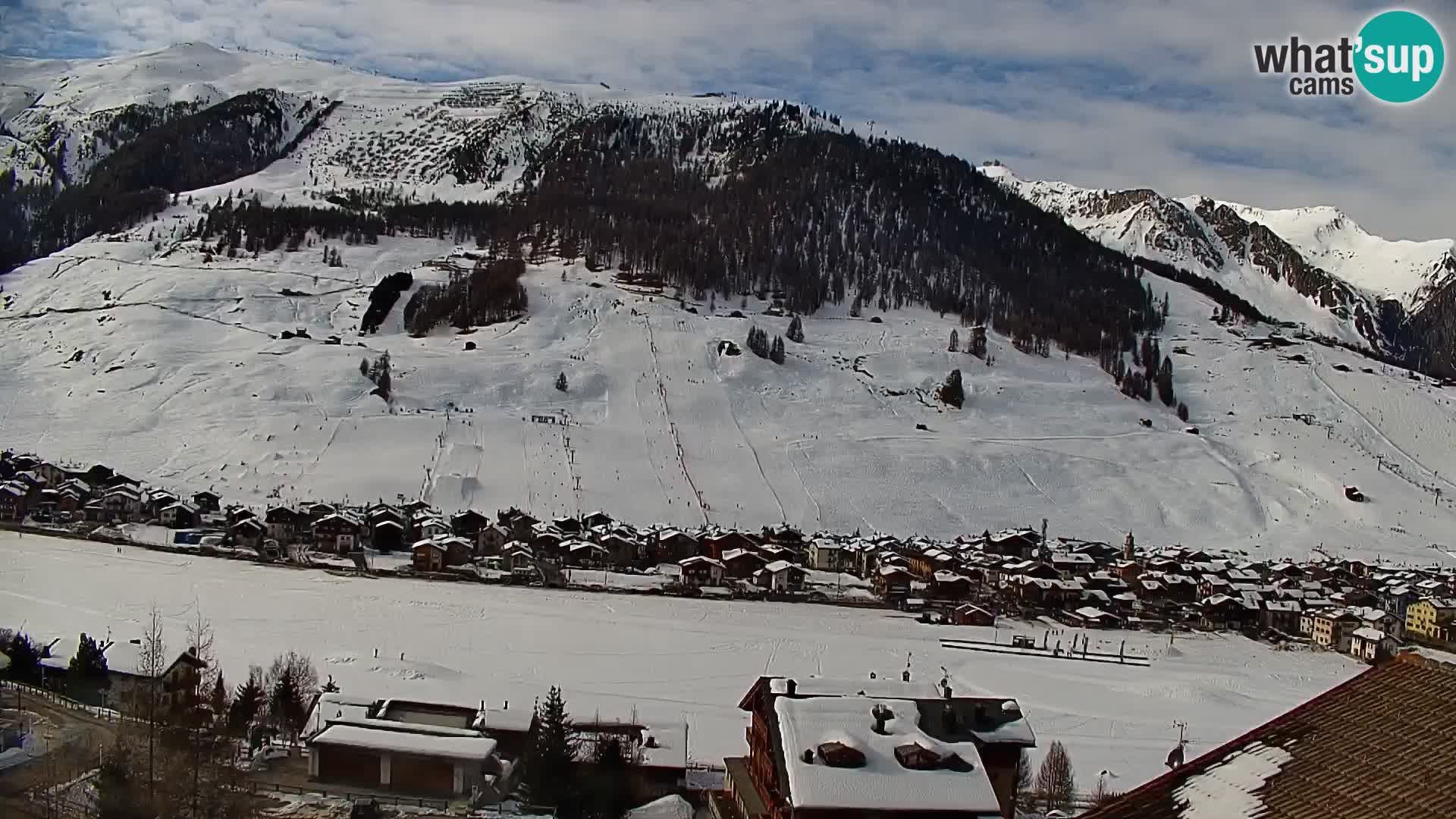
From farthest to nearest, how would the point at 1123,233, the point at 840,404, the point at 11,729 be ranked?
the point at 1123,233 < the point at 840,404 < the point at 11,729

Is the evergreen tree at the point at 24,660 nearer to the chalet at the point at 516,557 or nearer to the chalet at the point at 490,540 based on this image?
the chalet at the point at 516,557

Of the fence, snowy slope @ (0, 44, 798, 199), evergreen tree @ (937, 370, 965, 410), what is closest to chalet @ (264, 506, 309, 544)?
the fence

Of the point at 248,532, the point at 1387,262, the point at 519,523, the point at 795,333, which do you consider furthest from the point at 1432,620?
the point at 1387,262

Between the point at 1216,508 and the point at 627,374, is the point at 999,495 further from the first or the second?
the point at 627,374

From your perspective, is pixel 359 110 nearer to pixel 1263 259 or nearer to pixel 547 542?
pixel 547 542

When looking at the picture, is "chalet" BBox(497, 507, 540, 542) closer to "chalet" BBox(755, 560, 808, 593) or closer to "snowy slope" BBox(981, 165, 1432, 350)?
"chalet" BBox(755, 560, 808, 593)

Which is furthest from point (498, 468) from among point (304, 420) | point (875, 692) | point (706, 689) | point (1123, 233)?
point (1123, 233)

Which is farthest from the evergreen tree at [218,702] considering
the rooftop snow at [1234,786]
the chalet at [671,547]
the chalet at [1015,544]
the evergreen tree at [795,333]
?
the evergreen tree at [795,333]
